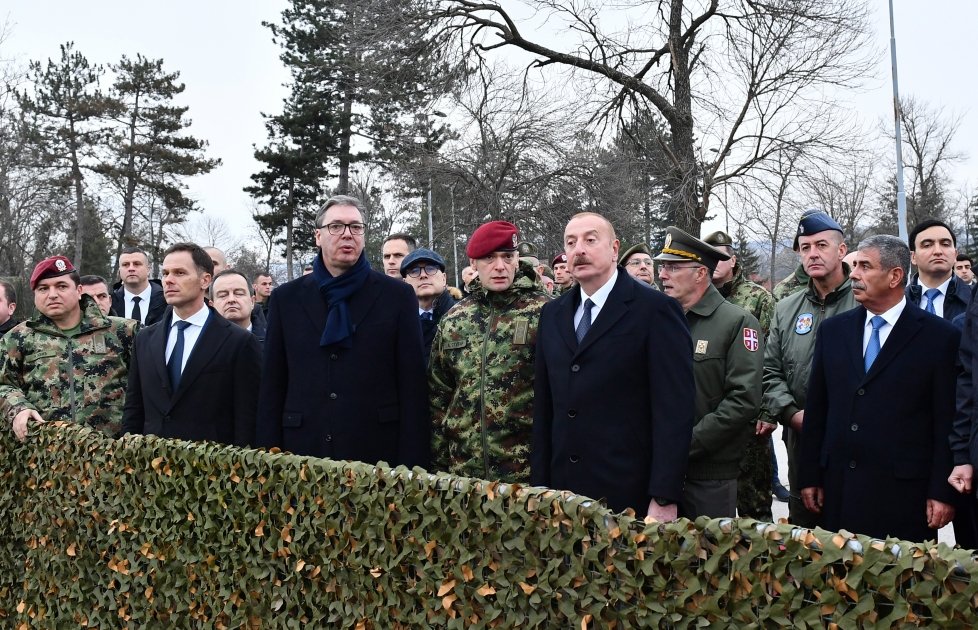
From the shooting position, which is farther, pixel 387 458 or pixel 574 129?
pixel 574 129

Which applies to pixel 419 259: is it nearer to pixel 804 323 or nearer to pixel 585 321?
pixel 585 321

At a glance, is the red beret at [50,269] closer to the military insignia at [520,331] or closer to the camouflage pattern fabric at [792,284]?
the military insignia at [520,331]

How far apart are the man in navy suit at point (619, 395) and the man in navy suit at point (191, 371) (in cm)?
185

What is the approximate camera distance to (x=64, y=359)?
4.96m

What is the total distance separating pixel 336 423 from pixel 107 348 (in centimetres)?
A: 204

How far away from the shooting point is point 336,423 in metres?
3.96

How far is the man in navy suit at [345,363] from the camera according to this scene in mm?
3975

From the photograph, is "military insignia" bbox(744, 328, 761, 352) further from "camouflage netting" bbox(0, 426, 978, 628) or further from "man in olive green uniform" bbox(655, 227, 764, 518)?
"camouflage netting" bbox(0, 426, 978, 628)

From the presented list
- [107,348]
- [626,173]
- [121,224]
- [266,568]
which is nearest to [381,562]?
[266,568]

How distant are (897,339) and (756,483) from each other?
6.36 feet

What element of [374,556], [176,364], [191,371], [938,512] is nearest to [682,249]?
[938,512]

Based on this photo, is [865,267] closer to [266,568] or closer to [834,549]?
[834,549]

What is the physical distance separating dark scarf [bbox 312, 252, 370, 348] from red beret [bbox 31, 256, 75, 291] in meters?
1.88

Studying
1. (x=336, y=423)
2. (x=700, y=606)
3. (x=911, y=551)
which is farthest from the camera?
(x=336, y=423)
